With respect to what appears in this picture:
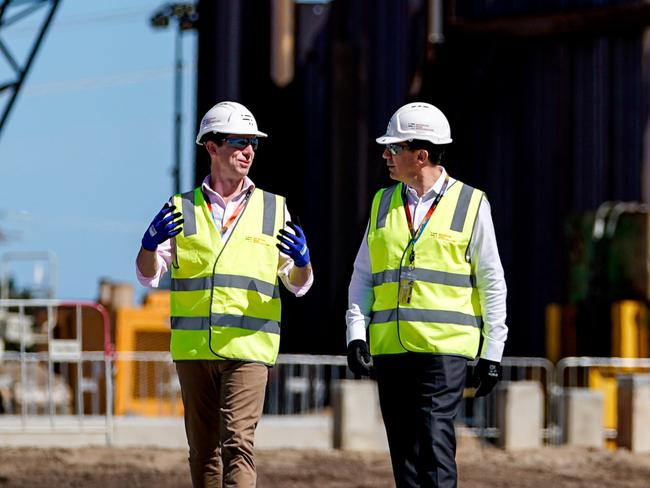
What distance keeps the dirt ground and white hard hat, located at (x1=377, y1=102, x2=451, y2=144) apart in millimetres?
5081

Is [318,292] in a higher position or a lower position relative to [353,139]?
lower

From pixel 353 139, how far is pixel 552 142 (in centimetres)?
337

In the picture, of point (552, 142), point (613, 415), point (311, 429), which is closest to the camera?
point (311, 429)

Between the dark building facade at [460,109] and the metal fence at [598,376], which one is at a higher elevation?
the dark building facade at [460,109]

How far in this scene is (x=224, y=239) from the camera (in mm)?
7203

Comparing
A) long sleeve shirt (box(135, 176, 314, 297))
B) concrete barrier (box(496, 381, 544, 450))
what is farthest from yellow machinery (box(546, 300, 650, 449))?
long sleeve shirt (box(135, 176, 314, 297))

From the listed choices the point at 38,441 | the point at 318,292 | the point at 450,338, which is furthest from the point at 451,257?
the point at 318,292

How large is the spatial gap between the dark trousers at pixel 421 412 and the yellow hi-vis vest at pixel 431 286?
0.21 feet

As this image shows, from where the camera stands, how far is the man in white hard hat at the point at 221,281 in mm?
7066

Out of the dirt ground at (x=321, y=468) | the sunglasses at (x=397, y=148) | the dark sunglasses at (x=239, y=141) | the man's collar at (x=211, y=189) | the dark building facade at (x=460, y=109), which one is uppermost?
the dark building facade at (x=460, y=109)

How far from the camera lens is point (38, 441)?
15.7m

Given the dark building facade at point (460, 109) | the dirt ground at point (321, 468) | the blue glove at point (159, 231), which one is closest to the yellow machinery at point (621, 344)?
the dirt ground at point (321, 468)

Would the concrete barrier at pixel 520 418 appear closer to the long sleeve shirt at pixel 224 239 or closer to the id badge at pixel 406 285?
the long sleeve shirt at pixel 224 239

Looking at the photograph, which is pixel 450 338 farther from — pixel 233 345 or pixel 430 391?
pixel 233 345
